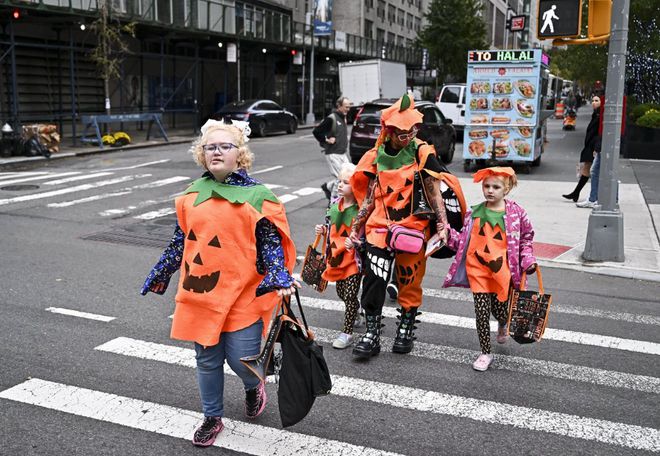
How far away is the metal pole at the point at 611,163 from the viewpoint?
822 cm

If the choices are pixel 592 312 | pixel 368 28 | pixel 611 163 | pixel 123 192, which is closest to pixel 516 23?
pixel 368 28

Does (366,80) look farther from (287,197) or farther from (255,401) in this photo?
(255,401)

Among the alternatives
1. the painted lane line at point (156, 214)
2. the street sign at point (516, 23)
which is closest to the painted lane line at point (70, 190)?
the painted lane line at point (156, 214)

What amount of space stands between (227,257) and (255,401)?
1049 millimetres

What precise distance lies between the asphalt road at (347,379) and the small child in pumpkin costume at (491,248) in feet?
1.70

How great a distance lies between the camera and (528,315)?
5000 mm

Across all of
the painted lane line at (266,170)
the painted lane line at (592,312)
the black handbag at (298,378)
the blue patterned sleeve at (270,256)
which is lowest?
the painted lane line at (592,312)

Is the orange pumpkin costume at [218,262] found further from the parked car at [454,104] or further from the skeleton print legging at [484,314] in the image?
the parked car at [454,104]

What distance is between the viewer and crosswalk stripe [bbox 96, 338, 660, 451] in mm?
4070

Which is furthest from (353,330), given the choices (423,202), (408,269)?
(423,202)

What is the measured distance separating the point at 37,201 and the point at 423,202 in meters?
9.29

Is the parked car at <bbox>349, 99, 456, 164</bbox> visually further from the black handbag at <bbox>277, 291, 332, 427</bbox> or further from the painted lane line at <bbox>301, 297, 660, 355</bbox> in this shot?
the black handbag at <bbox>277, 291, 332, 427</bbox>

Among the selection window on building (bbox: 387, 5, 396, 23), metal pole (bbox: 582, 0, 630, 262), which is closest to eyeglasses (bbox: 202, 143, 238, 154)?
metal pole (bbox: 582, 0, 630, 262)

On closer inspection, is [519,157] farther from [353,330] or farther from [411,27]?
[411,27]
